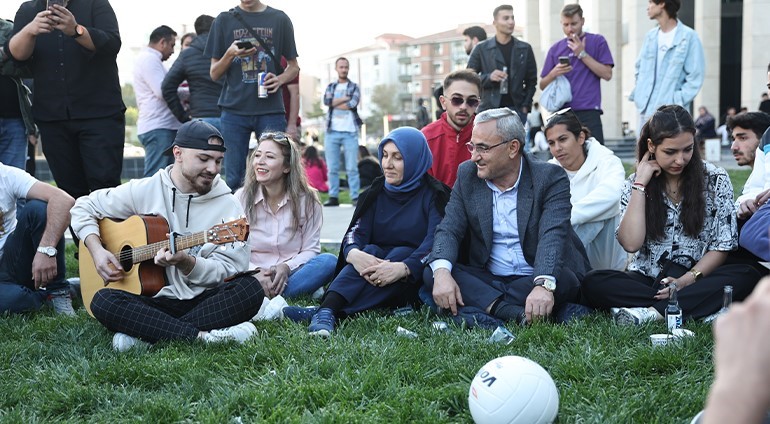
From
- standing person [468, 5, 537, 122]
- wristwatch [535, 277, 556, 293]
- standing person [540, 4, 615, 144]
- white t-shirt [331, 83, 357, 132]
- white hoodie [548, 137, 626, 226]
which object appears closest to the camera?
wristwatch [535, 277, 556, 293]

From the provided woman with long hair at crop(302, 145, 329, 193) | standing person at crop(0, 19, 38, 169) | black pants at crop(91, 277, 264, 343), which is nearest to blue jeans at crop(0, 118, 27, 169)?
standing person at crop(0, 19, 38, 169)

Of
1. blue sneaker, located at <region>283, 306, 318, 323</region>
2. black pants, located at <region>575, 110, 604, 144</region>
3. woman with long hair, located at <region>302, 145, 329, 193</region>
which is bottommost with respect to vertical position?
woman with long hair, located at <region>302, 145, 329, 193</region>

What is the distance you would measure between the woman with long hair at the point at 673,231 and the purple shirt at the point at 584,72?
136 inches

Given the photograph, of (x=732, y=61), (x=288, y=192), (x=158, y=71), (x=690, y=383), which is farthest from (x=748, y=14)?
(x=690, y=383)

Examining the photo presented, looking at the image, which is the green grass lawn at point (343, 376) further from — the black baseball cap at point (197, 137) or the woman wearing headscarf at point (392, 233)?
the black baseball cap at point (197, 137)

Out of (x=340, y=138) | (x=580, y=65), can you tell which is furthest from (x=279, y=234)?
(x=340, y=138)

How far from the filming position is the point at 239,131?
788 cm

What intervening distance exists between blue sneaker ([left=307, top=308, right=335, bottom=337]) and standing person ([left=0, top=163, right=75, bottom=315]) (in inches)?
72.1

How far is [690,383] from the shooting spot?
149 inches

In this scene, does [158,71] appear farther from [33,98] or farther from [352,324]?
[352,324]

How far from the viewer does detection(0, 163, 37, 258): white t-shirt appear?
231 inches

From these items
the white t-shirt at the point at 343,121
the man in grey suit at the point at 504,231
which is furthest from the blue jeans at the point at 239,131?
the white t-shirt at the point at 343,121

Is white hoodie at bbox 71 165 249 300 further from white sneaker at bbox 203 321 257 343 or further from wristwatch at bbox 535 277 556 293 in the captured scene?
wristwatch at bbox 535 277 556 293

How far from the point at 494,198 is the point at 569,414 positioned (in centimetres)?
219
